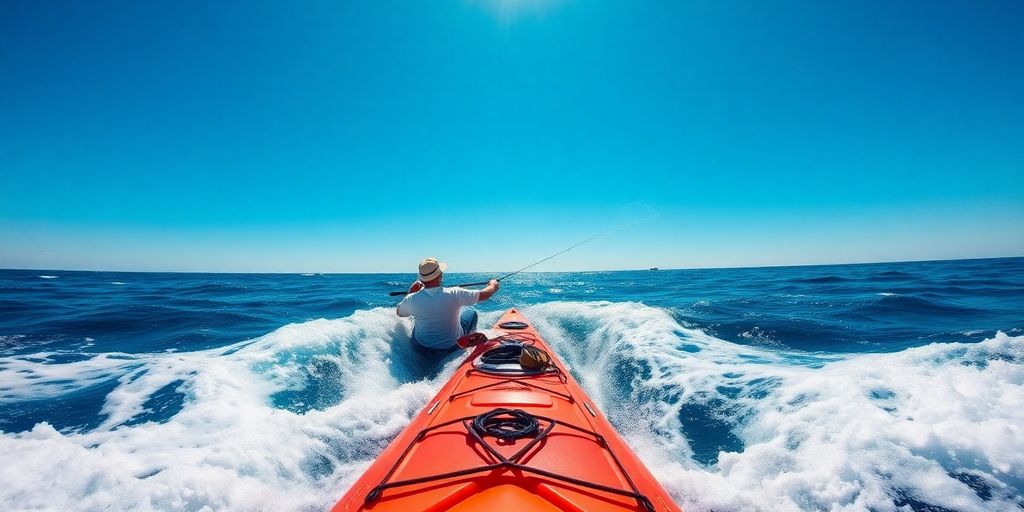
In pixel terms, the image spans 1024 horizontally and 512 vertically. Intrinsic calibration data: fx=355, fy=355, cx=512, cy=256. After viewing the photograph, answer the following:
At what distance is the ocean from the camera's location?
106 inches

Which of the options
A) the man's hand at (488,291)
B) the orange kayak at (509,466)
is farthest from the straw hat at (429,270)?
the orange kayak at (509,466)

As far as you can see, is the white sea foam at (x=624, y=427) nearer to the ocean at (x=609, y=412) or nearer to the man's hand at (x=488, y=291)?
the ocean at (x=609, y=412)

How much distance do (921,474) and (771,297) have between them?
15.0 metres

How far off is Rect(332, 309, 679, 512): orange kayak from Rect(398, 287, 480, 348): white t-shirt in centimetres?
226

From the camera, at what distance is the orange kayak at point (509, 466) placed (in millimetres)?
1861

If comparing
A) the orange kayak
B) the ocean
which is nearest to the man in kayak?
the ocean

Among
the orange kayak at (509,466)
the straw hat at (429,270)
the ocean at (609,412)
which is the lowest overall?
the ocean at (609,412)

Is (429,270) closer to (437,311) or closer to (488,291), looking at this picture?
(437,311)

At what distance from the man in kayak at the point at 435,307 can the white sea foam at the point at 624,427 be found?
48 centimetres

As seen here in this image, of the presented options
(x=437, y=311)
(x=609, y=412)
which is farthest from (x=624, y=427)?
(x=437, y=311)

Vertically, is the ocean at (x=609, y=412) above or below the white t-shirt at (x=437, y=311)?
below

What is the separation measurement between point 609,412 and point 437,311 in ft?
9.54

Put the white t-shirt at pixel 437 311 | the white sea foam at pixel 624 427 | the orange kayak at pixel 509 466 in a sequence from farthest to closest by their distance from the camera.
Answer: the white t-shirt at pixel 437 311
the white sea foam at pixel 624 427
the orange kayak at pixel 509 466

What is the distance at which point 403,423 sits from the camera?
13.5 ft
